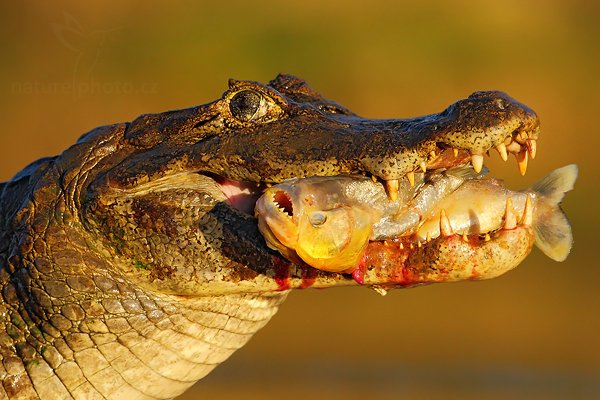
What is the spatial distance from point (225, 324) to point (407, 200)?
814mm

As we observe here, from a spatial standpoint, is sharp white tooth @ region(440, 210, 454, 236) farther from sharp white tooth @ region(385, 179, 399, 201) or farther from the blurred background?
the blurred background

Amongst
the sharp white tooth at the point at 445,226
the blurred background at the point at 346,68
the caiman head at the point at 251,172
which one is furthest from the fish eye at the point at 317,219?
the blurred background at the point at 346,68

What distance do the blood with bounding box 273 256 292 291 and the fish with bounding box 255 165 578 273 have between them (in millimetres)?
92

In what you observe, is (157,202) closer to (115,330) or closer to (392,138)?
(115,330)

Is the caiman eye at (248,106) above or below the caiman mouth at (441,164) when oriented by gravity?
above

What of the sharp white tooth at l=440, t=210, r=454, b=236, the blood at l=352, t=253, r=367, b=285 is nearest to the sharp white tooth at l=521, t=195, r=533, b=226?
the sharp white tooth at l=440, t=210, r=454, b=236

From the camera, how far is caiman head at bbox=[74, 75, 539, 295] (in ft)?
10.9

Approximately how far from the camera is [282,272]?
3596mm

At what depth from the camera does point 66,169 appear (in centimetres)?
398

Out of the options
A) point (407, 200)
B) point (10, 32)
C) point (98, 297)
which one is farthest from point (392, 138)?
point (10, 32)

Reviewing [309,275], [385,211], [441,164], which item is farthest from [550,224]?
[309,275]

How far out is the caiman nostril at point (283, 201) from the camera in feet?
11.1

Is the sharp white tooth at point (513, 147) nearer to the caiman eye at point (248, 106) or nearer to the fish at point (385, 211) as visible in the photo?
the fish at point (385, 211)

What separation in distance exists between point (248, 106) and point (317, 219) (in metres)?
0.64
